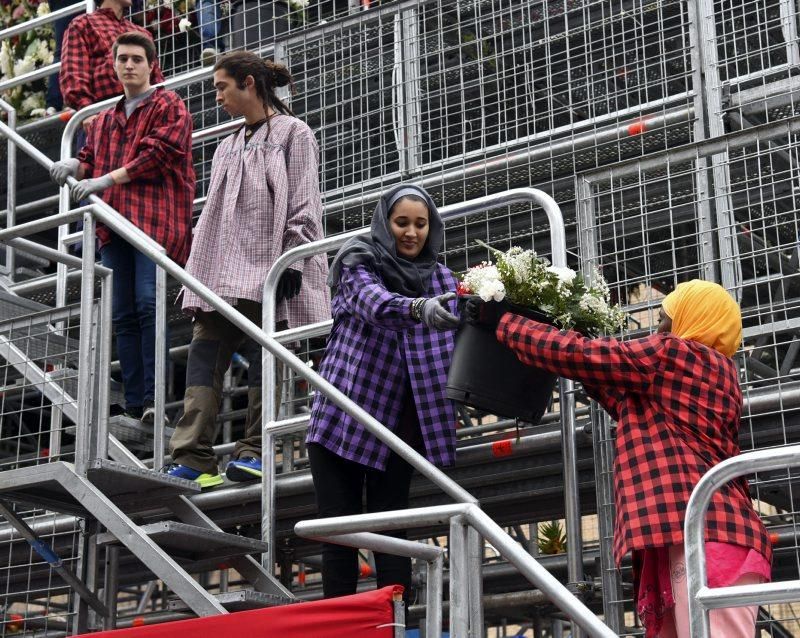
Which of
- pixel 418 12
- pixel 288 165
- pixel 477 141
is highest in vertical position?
pixel 418 12

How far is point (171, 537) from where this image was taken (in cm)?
600

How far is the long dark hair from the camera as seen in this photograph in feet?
23.7

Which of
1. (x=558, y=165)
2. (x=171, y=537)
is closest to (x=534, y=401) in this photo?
(x=171, y=537)

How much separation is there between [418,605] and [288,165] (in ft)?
9.22

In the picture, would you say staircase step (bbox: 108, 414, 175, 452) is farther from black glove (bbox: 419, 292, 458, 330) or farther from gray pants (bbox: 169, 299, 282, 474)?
black glove (bbox: 419, 292, 458, 330)

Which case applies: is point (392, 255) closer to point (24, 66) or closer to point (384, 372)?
point (384, 372)

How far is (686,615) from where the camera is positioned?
473 cm

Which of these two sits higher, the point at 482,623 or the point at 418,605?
the point at 418,605

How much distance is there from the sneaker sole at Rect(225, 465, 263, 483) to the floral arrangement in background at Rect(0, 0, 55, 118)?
473cm

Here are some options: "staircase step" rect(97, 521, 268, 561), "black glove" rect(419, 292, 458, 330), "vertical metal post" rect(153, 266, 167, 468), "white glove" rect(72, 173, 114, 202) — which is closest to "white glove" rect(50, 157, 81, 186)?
"white glove" rect(72, 173, 114, 202)

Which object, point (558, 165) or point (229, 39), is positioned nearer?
point (558, 165)

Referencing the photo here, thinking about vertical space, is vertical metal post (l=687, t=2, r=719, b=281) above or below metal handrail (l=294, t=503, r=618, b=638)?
above

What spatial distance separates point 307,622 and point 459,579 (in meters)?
0.59

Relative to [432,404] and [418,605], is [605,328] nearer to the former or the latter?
[432,404]
